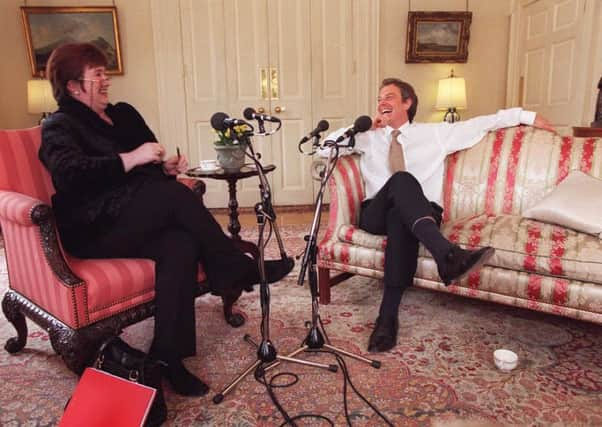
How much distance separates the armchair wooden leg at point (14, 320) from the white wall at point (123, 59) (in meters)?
2.89

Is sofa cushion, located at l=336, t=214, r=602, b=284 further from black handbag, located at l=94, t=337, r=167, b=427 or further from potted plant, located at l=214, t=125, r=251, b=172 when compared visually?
black handbag, located at l=94, t=337, r=167, b=427

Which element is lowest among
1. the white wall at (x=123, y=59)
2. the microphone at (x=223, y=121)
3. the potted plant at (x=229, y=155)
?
the potted plant at (x=229, y=155)

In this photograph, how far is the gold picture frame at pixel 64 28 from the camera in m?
4.19

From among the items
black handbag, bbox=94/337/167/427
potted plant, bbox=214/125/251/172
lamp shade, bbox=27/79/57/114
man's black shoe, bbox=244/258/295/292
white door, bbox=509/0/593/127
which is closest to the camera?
black handbag, bbox=94/337/167/427

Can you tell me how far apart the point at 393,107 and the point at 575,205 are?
35.6 inches

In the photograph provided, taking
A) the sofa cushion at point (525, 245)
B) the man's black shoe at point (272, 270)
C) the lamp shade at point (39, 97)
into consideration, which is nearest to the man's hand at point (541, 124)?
the sofa cushion at point (525, 245)

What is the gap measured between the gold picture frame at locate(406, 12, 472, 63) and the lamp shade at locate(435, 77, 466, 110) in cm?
31

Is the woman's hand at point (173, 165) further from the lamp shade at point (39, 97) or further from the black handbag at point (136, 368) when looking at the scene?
the lamp shade at point (39, 97)

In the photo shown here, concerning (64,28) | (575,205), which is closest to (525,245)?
(575,205)

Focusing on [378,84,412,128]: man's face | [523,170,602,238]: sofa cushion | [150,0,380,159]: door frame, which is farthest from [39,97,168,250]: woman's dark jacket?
[150,0,380,159]: door frame

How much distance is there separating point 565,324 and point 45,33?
456 cm

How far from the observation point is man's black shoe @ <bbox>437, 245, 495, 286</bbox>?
164cm

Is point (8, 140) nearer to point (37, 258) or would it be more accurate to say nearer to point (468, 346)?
point (37, 258)

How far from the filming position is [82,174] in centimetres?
158
